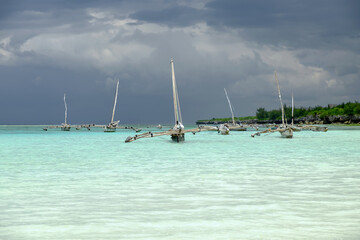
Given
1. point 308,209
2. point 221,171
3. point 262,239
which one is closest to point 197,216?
point 262,239

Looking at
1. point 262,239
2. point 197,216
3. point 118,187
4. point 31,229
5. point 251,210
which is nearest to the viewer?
point 262,239

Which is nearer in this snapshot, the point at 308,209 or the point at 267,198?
the point at 308,209

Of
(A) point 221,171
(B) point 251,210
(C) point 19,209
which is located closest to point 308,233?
(B) point 251,210

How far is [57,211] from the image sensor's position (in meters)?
9.85

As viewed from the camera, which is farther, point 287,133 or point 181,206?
point 287,133

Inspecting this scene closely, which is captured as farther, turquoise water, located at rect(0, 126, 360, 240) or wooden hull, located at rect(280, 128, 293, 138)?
wooden hull, located at rect(280, 128, 293, 138)

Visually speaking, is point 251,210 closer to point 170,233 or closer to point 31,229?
point 170,233

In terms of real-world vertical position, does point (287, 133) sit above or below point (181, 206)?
above

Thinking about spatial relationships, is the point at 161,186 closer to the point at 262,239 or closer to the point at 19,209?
the point at 19,209

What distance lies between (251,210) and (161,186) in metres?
4.92

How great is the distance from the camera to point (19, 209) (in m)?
10.2

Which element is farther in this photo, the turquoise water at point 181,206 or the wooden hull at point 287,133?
the wooden hull at point 287,133

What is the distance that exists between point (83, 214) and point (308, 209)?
5116 mm

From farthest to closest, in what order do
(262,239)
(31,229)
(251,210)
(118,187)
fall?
(118,187), (251,210), (31,229), (262,239)
